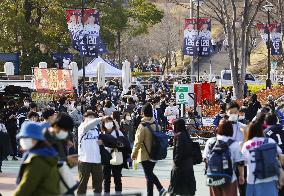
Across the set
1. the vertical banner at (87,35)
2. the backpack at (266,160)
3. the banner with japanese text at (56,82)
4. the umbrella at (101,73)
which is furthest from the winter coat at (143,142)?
the umbrella at (101,73)

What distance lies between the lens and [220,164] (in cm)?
1091

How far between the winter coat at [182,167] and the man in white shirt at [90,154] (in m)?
1.23

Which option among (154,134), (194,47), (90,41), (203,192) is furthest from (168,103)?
(154,134)

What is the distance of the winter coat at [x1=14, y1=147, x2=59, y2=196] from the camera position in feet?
24.6

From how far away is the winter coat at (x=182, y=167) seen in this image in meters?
12.4

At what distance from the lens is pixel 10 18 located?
149 ft

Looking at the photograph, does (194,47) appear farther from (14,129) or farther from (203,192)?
(203,192)

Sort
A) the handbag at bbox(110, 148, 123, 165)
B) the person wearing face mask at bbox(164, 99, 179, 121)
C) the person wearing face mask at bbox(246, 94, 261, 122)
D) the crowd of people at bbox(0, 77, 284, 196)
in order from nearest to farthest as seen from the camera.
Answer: the crowd of people at bbox(0, 77, 284, 196)
the handbag at bbox(110, 148, 123, 165)
the person wearing face mask at bbox(246, 94, 261, 122)
the person wearing face mask at bbox(164, 99, 179, 121)

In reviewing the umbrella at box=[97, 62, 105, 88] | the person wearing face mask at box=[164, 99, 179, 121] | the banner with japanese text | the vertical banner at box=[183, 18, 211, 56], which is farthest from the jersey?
the umbrella at box=[97, 62, 105, 88]

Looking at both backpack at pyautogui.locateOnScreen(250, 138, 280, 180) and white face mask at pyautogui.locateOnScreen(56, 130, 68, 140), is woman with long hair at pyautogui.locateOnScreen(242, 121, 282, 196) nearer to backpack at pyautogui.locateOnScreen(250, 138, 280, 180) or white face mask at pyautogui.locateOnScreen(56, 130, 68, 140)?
backpack at pyautogui.locateOnScreen(250, 138, 280, 180)

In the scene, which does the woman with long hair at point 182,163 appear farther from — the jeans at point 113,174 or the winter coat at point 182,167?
the jeans at point 113,174

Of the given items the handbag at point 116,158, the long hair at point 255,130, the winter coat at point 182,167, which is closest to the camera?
the long hair at point 255,130

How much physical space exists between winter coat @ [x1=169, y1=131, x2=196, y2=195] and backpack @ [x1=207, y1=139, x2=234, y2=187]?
138 centimetres

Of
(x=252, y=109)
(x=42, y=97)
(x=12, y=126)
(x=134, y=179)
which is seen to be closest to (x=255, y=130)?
(x=134, y=179)
